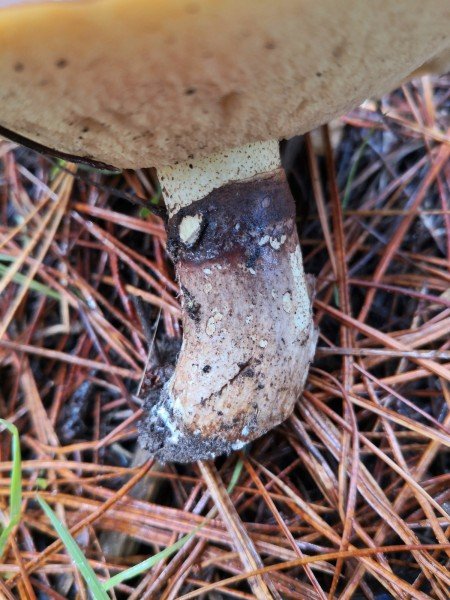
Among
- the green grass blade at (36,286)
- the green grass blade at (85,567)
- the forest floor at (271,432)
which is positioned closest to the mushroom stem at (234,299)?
the forest floor at (271,432)

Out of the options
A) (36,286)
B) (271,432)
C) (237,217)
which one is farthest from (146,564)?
(36,286)

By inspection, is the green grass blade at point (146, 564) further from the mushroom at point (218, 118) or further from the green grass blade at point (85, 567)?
the mushroom at point (218, 118)

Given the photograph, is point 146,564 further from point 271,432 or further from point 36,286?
point 36,286

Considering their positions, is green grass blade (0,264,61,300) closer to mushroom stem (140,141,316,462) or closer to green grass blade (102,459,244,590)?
mushroom stem (140,141,316,462)

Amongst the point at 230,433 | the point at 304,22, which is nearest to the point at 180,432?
the point at 230,433

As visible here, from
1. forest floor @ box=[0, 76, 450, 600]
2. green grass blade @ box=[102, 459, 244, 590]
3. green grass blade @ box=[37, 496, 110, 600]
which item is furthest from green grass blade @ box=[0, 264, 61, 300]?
green grass blade @ box=[102, 459, 244, 590]

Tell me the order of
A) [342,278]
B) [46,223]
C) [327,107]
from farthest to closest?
1. [46,223]
2. [342,278]
3. [327,107]

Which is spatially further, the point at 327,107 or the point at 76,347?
the point at 76,347

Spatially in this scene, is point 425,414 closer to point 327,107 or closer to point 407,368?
point 407,368
